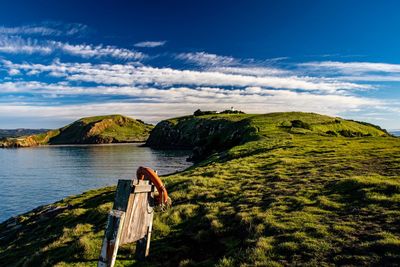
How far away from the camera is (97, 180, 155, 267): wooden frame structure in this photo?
1132 centimetres

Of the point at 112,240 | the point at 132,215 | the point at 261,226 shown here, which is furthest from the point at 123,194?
the point at 261,226

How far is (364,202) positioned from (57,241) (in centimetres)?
1654

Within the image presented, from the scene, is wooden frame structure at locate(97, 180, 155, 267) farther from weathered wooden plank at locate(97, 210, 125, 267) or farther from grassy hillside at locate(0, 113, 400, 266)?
grassy hillside at locate(0, 113, 400, 266)

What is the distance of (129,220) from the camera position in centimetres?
1246

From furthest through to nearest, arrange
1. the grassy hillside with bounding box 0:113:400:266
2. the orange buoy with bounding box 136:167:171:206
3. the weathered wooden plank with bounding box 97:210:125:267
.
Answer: the orange buoy with bounding box 136:167:171:206
the grassy hillside with bounding box 0:113:400:266
the weathered wooden plank with bounding box 97:210:125:267

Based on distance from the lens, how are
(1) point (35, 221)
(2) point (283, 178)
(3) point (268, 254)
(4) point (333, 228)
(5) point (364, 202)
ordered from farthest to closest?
(1) point (35, 221), (2) point (283, 178), (5) point (364, 202), (4) point (333, 228), (3) point (268, 254)

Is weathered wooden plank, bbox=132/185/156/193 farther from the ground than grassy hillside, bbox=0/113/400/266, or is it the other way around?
weathered wooden plank, bbox=132/185/156/193

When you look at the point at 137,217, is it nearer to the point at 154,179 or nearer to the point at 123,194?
the point at 123,194

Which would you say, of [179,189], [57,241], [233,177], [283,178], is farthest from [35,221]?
[283,178]

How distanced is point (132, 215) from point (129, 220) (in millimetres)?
222

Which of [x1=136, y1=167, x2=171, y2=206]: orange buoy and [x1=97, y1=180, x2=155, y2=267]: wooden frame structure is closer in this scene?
[x1=97, y1=180, x2=155, y2=267]: wooden frame structure

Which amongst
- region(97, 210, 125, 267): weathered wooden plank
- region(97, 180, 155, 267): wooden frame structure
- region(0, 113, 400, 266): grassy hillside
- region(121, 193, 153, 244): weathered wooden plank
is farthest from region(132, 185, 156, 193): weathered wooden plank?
region(0, 113, 400, 266): grassy hillside

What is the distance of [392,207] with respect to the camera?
14609 mm

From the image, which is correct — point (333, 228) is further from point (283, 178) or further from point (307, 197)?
point (283, 178)
